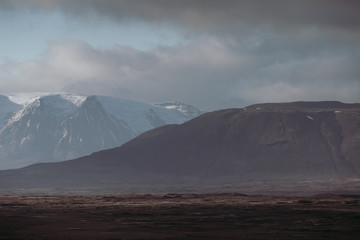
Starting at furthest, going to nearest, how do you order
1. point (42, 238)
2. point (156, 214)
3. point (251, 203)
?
1. point (251, 203)
2. point (156, 214)
3. point (42, 238)

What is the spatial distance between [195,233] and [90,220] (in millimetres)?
23272

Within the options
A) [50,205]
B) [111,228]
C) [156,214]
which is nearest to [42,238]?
[111,228]

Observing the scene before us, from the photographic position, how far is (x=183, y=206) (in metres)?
132

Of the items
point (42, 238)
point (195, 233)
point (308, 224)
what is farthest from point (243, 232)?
point (42, 238)

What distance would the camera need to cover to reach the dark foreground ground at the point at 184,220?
280 ft

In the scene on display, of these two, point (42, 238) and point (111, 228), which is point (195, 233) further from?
point (42, 238)

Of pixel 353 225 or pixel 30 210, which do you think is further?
pixel 30 210

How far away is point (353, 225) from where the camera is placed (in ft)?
316

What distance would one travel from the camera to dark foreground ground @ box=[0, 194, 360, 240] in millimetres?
85312

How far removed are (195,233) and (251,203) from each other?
5384 centimetres

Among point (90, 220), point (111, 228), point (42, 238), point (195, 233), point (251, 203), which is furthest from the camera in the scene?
point (251, 203)

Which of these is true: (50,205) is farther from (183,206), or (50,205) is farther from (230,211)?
(230,211)

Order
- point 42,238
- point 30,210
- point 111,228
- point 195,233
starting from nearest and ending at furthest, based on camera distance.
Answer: point 42,238 < point 195,233 < point 111,228 < point 30,210

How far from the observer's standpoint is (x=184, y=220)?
104m
